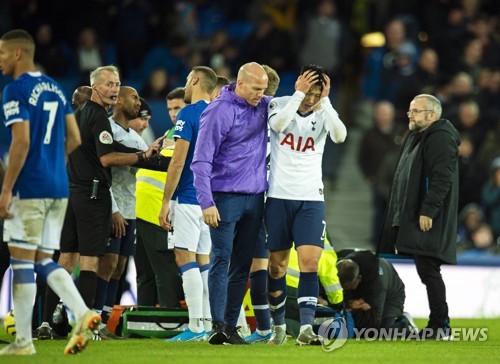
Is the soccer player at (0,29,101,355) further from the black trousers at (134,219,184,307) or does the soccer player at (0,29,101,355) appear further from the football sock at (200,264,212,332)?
the black trousers at (134,219,184,307)

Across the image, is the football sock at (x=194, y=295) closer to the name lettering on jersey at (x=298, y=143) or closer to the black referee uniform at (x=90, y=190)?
the black referee uniform at (x=90, y=190)

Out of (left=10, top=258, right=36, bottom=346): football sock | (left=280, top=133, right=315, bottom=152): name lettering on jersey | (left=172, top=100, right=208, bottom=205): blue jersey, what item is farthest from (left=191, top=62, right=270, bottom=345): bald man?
(left=10, top=258, right=36, bottom=346): football sock

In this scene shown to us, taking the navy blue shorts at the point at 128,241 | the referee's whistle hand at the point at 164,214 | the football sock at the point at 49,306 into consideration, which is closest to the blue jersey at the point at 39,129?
the referee's whistle hand at the point at 164,214

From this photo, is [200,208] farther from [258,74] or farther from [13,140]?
[13,140]

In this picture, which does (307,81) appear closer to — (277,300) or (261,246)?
(261,246)

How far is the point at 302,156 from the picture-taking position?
31.4ft

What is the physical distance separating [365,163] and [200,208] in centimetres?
864

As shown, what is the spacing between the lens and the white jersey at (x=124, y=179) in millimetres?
10797

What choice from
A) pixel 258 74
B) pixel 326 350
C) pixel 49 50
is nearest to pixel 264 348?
pixel 326 350

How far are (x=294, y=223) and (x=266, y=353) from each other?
124 centimetres

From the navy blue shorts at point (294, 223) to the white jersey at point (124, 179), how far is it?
70.5 inches

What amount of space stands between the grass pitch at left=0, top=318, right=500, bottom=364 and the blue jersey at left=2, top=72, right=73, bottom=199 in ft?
3.97

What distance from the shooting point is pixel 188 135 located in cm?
998

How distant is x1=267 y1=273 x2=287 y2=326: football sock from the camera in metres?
9.80
